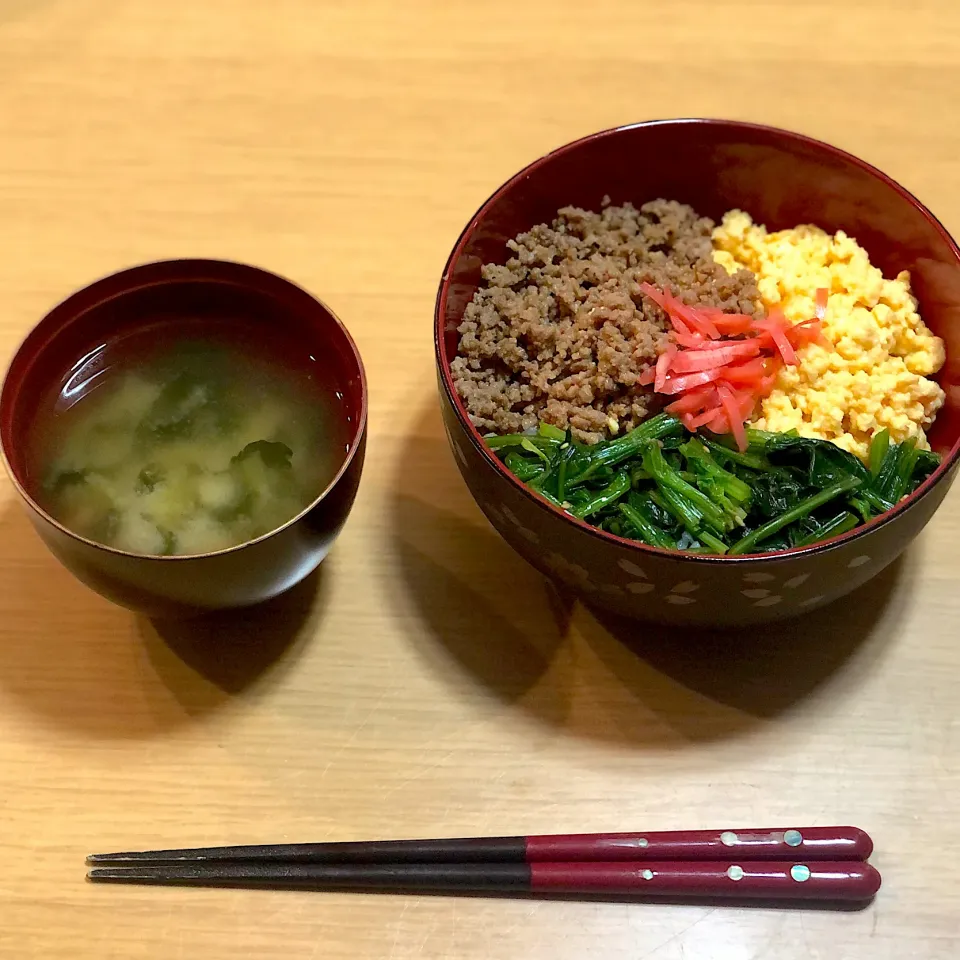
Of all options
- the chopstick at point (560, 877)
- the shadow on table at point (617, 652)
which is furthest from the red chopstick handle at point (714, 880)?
the shadow on table at point (617, 652)

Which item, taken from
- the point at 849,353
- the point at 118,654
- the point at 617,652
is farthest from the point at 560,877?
the point at 849,353

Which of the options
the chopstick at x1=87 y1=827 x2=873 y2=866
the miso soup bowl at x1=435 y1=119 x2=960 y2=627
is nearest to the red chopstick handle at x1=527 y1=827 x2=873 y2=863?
the chopstick at x1=87 y1=827 x2=873 y2=866

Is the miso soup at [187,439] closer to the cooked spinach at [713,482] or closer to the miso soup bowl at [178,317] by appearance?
the miso soup bowl at [178,317]

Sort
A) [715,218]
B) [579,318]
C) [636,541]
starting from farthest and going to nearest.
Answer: [715,218], [579,318], [636,541]

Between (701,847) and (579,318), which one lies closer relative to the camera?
(701,847)

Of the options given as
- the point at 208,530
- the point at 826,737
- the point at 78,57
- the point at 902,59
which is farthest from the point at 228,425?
the point at 902,59

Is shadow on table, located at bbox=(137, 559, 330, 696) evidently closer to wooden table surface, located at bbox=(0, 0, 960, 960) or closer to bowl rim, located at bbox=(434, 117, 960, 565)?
wooden table surface, located at bbox=(0, 0, 960, 960)

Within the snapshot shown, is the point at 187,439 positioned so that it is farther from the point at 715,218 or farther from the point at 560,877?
the point at 715,218
